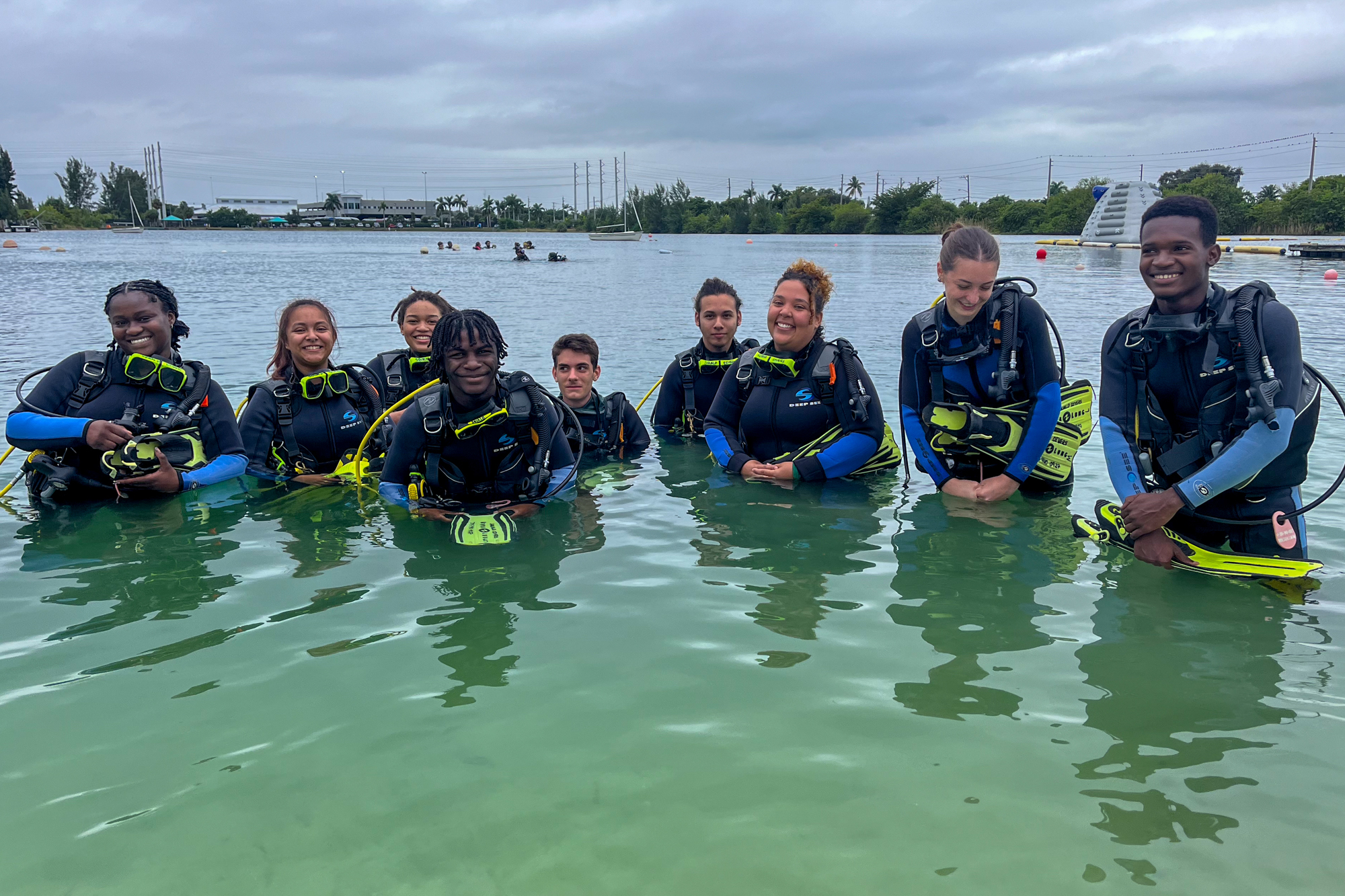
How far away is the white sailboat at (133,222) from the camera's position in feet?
374

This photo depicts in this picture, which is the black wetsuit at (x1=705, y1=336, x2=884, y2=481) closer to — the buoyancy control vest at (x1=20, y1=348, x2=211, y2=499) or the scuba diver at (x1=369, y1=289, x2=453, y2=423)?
the scuba diver at (x1=369, y1=289, x2=453, y2=423)

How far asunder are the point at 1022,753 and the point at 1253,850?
65 centimetres

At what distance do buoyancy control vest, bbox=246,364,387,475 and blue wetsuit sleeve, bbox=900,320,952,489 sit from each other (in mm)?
3461

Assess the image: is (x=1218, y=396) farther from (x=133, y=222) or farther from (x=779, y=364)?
(x=133, y=222)

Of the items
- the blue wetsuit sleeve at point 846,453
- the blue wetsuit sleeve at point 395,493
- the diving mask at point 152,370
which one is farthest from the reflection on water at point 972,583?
the diving mask at point 152,370

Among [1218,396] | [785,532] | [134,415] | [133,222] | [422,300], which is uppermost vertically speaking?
[133,222]

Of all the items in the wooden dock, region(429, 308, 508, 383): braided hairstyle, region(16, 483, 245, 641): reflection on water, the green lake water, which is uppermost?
the wooden dock

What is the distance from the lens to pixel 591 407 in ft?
22.4

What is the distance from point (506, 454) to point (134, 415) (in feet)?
7.39

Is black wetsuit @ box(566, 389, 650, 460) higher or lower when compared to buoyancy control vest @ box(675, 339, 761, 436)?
lower

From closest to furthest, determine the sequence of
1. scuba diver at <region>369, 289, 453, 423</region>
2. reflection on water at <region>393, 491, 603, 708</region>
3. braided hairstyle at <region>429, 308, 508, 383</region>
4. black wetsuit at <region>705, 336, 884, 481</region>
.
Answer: reflection on water at <region>393, 491, 603, 708</region>
braided hairstyle at <region>429, 308, 508, 383</region>
black wetsuit at <region>705, 336, 884, 481</region>
scuba diver at <region>369, 289, 453, 423</region>

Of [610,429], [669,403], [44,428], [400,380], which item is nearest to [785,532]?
[610,429]

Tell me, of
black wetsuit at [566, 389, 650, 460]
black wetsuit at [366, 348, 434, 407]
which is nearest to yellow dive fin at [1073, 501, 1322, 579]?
black wetsuit at [566, 389, 650, 460]

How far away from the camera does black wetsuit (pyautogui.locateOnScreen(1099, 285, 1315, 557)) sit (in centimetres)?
369
